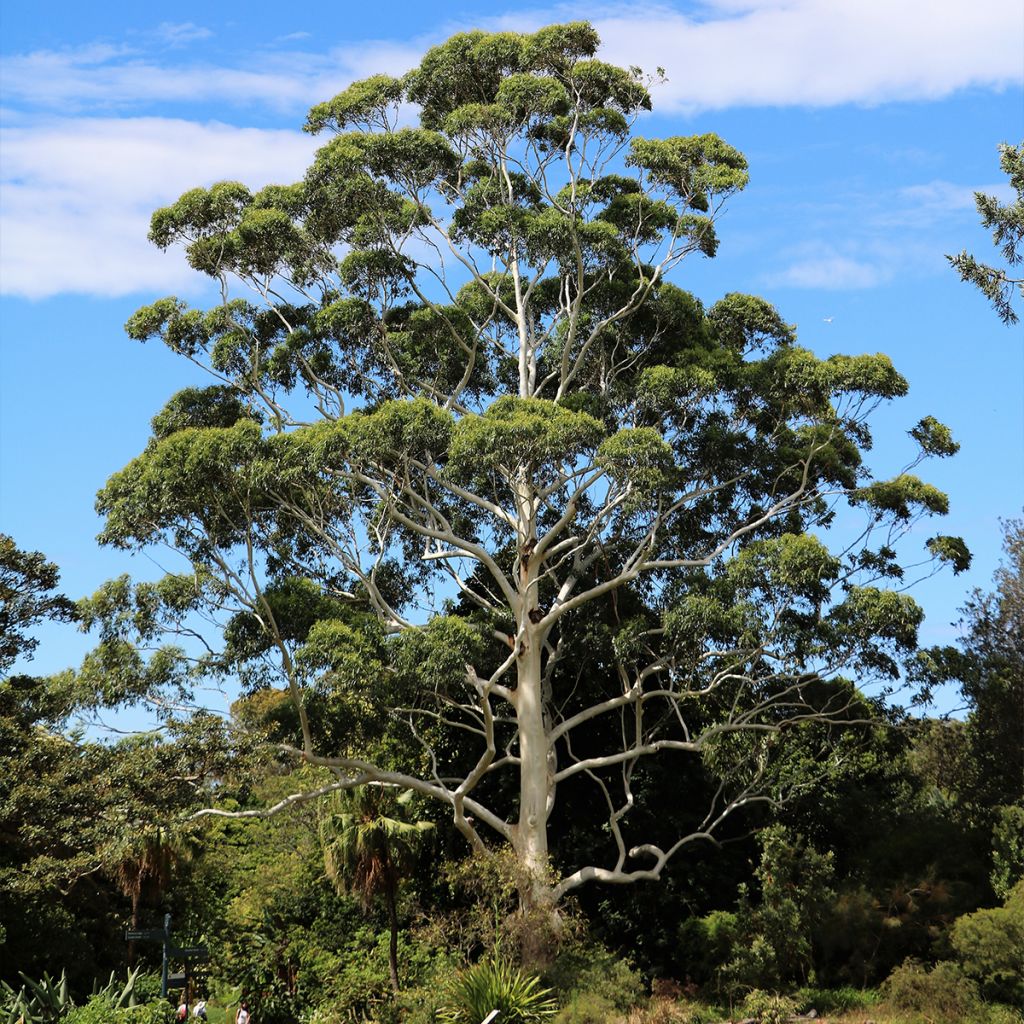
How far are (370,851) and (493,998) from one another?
3.48 meters

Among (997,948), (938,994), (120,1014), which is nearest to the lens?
(120,1014)

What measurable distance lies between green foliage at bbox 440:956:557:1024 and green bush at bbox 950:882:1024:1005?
20.6ft

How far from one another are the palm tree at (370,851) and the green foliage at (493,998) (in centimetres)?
237

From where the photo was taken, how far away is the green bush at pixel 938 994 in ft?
66.3

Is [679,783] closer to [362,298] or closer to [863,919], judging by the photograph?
[863,919]

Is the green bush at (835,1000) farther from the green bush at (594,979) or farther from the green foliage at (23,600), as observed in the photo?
the green foliage at (23,600)

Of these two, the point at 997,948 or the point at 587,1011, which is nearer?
the point at 587,1011

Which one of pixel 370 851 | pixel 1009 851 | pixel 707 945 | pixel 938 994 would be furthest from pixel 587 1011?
pixel 1009 851

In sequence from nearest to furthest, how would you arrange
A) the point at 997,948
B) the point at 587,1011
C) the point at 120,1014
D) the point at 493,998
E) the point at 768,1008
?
the point at 120,1014 < the point at 493,998 < the point at 587,1011 < the point at 768,1008 < the point at 997,948

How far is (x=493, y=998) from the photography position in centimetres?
1916

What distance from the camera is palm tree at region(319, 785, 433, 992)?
21.7m

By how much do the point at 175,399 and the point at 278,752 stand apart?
737cm

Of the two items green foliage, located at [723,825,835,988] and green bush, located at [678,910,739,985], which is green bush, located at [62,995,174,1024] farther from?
green bush, located at [678,910,739,985]

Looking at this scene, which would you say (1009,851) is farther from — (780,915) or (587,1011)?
(587,1011)
